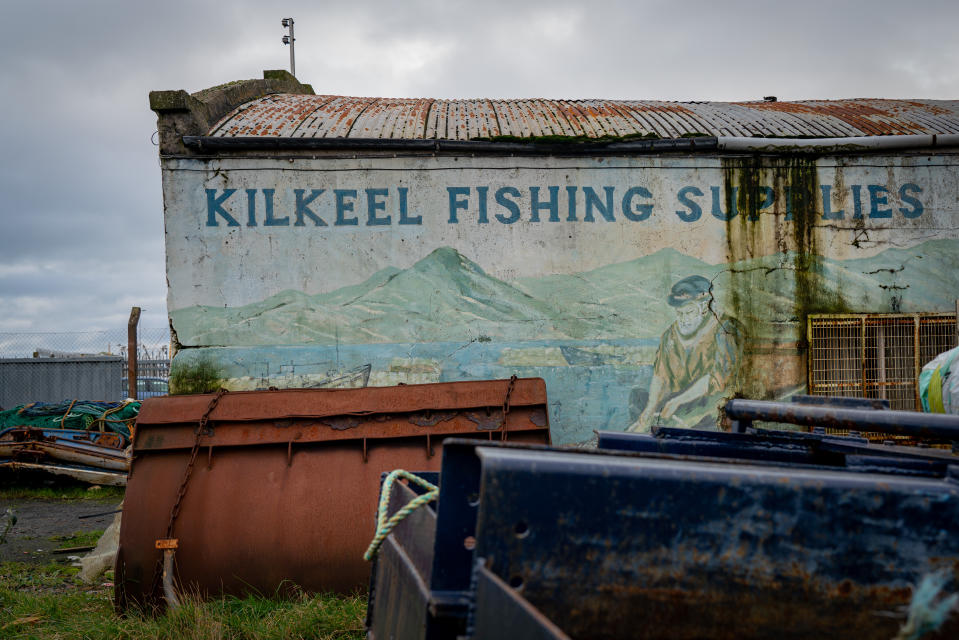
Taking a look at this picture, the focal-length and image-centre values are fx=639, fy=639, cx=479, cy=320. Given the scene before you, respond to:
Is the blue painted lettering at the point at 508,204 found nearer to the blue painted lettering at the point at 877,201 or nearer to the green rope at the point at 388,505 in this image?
the blue painted lettering at the point at 877,201

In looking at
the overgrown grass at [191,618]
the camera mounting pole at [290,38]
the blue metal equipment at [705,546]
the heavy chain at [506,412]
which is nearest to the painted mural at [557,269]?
the heavy chain at [506,412]

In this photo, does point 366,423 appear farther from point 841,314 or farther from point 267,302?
point 841,314

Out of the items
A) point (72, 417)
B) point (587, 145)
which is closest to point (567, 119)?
point (587, 145)

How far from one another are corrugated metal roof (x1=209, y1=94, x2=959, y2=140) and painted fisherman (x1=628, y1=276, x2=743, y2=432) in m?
1.96

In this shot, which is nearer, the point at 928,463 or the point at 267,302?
the point at 928,463

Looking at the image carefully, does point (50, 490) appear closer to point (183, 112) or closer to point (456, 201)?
point (183, 112)

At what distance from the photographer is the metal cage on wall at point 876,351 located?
23.7 ft

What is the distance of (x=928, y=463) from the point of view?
1879 mm

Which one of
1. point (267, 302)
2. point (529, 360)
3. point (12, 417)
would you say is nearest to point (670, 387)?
point (529, 360)

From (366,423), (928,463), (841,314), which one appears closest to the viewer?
(928,463)

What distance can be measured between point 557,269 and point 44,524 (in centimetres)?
688

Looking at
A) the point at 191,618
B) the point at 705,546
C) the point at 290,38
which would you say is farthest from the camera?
the point at 290,38

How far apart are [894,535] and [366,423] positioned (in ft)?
13.4

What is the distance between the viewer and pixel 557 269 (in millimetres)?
7184
